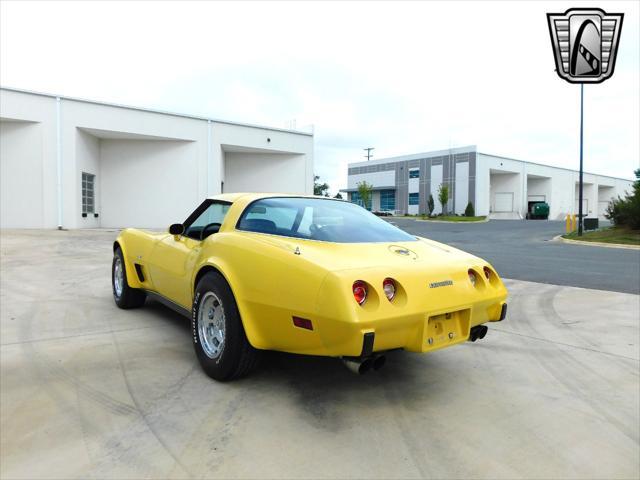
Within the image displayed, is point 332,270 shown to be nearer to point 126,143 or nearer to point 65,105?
point 65,105

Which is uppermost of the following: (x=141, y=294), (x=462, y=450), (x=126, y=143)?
(x=126, y=143)

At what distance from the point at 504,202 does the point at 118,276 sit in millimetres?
57241

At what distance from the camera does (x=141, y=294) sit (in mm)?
5348

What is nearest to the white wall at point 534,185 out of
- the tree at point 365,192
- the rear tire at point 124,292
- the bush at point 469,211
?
the bush at point 469,211

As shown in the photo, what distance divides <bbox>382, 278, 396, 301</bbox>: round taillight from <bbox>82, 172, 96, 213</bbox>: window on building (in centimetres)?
2077

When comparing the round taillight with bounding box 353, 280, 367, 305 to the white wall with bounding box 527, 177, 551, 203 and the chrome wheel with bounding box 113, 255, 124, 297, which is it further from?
the white wall with bounding box 527, 177, 551, 203

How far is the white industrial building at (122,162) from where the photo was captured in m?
18.3

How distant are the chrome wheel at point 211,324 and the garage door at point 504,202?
57757 mm

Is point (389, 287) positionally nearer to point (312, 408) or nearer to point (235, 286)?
point (312, 408)

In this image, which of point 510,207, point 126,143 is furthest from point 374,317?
point 510,207

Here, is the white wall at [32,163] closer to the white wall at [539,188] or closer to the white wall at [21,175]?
the white wall at [21,175]

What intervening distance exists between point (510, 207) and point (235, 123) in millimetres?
42747

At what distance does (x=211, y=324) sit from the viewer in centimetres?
344

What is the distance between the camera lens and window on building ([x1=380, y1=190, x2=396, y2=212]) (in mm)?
64812
